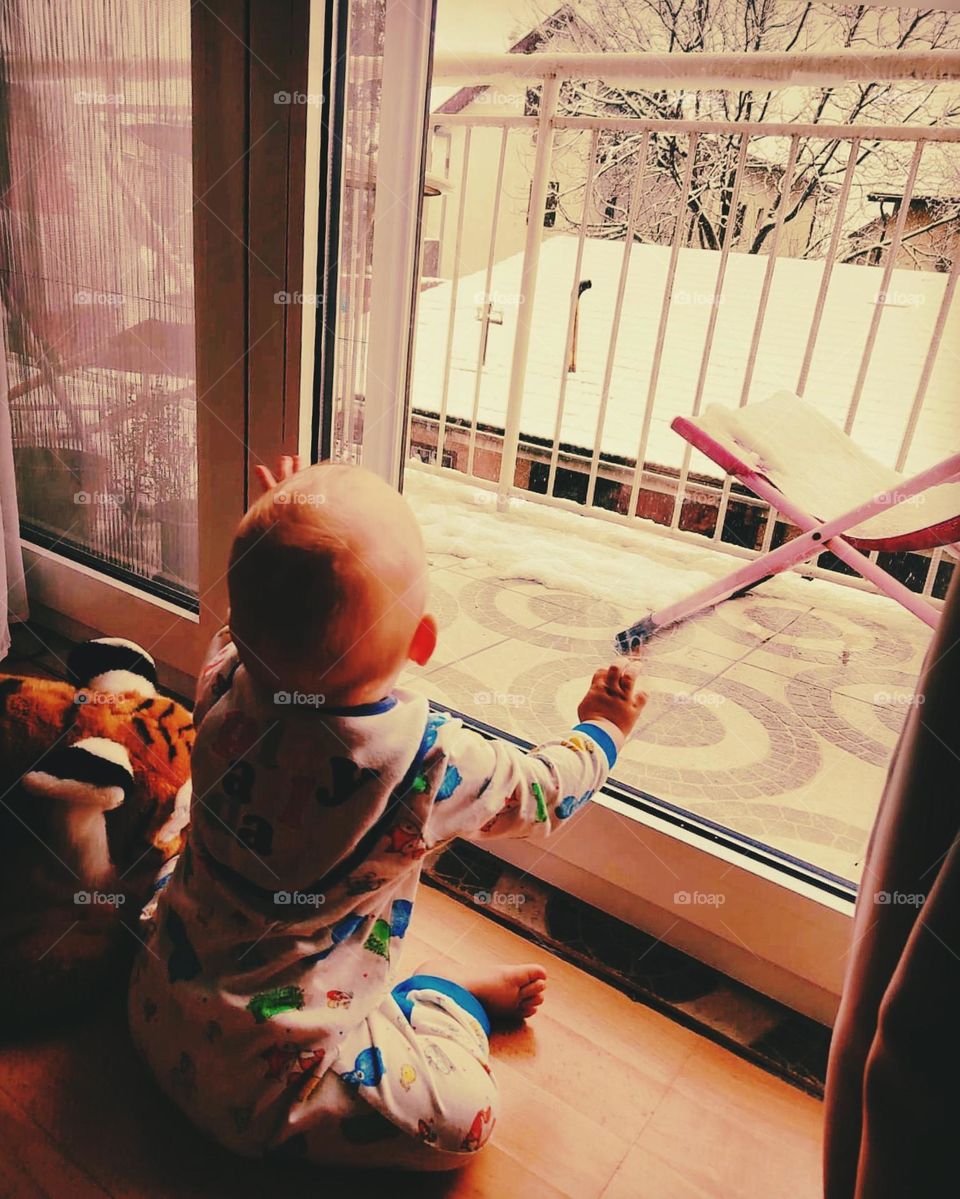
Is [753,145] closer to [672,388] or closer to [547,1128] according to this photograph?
[672,388]

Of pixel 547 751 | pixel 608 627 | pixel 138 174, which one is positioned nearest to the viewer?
pixel 547 751

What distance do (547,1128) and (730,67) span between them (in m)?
1.71

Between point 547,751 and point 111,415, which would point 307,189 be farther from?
point 547,751

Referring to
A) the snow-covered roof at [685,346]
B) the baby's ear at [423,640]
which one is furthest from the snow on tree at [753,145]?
the baby's ear at [423,640]

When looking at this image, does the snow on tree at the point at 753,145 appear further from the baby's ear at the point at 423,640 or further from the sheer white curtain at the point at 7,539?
the baby's ear at the point at 423,640

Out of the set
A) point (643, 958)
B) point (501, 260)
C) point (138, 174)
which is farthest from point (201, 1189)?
point (501, 260)

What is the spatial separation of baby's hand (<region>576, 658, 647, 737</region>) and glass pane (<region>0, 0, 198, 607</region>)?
0.81 metres

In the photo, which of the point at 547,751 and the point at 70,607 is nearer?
the point at 547,751

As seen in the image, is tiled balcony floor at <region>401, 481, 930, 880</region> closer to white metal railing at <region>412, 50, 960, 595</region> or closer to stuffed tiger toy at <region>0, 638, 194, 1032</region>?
white metal railing at <region>412, 50, 960, 595</region>

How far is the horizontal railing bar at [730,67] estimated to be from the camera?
140cm

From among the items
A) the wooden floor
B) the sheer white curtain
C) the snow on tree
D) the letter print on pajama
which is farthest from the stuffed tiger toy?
the snow on tree

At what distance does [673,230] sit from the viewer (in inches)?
95.5

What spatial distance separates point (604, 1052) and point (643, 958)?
0.47 ft

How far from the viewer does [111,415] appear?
141cm
